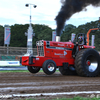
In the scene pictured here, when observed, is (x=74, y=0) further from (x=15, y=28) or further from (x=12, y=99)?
(x=15, y=28)

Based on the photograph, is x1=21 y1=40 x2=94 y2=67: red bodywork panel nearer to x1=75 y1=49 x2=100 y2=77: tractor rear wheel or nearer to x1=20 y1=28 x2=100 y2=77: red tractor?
x1=20 y1=28 x2=100 y2=77: red tractor

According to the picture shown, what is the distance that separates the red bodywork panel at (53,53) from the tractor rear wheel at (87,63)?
553mm

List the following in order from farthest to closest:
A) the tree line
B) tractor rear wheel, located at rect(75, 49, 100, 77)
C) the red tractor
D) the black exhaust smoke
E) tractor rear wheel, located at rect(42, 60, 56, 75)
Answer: the tree line < the black exhaust smoke < tractor rear wheel, located at rect(75, 49, 100, 77) < the red tractor < tractor rear wheel, located at rect(42, 60, 56, 75)

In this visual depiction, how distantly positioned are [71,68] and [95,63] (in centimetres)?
135

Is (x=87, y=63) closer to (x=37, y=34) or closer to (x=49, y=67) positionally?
(x=49, y=67)

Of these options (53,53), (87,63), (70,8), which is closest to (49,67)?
(53,53)

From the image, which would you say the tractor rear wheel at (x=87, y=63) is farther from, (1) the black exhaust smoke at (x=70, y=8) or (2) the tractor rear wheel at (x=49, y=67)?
(1) the black exhaust smoke at (x=70, y=8)

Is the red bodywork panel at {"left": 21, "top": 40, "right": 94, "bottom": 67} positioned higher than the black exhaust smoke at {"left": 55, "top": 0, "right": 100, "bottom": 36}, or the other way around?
the black exhaust smoke at {"left": 55, "top": 0, "right": 100, "bottom": 36}

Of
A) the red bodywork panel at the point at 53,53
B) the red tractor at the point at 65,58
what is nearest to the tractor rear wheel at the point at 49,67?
the red tractor at the point at 65,58

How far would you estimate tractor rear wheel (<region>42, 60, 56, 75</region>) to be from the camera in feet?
27.4

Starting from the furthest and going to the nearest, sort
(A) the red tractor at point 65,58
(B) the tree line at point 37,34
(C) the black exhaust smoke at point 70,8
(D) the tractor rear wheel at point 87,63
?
(B) the tree line at point 37,34, (C) the black exhaust smoke at point 70,8, (D) the tractor rear wheel at point 87,63, (A) the red tractor at point 65,58

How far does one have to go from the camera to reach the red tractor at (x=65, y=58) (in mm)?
8648

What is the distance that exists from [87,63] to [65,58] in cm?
112

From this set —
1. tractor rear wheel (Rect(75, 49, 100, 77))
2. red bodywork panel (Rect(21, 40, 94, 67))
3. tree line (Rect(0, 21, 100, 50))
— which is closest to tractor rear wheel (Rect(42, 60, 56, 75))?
red bodywork panel (Rect(21, 40, 94, 67))
